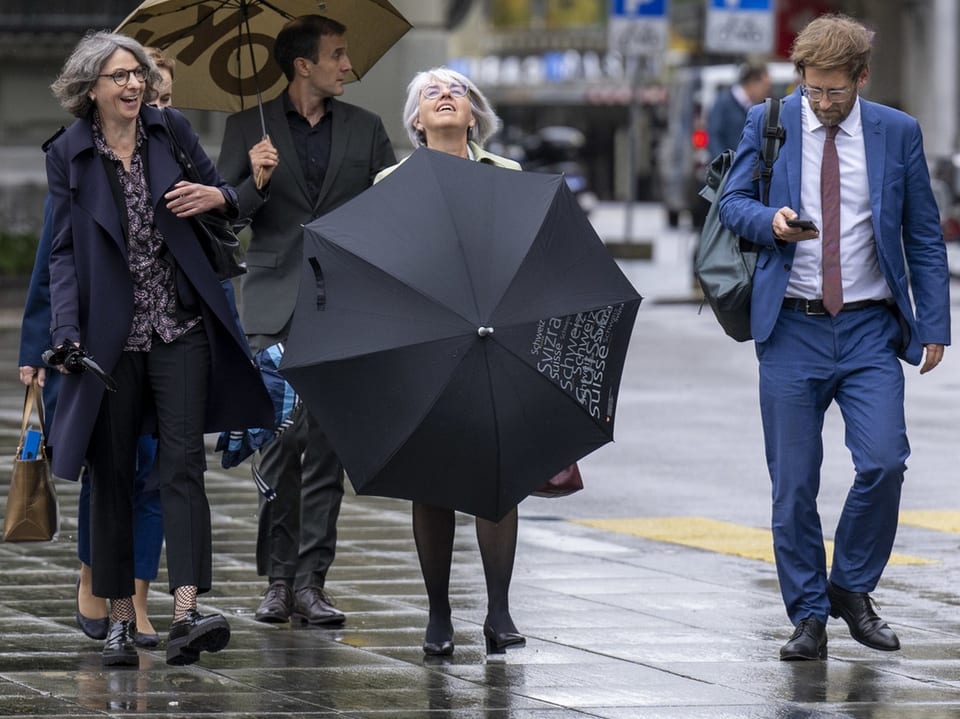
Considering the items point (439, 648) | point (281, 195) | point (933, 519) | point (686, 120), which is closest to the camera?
point (439, 648)

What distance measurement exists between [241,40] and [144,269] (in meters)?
1.36

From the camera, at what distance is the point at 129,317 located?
6.73 metres

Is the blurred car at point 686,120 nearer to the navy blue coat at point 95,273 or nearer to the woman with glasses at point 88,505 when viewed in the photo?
the woman with glasses at point 88,505

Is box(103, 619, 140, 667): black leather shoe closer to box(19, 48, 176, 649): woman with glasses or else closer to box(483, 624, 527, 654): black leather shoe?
box(19, 48, 176, 649): woman with glasses

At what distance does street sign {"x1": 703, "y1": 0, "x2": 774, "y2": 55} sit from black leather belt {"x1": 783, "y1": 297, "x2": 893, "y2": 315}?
1805 cm

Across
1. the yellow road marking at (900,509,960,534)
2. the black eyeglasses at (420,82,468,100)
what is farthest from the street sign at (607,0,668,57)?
the black eyeglasses at (420,82,468,100)

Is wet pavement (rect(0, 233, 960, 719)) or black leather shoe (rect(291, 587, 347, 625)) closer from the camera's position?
wet pavement (rect(0, 233, 960, 719))

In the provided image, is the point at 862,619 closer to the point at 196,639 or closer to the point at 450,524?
the point at 450,524

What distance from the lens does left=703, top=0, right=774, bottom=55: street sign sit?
2472cm

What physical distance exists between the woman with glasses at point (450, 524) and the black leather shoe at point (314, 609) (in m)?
0.52

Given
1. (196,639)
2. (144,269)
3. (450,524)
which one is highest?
(144,269)

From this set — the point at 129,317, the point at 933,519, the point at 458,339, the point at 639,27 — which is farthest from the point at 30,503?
the point at 639,27

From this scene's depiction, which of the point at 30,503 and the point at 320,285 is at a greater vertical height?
the point at 320,285

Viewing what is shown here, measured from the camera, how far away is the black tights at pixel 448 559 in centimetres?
686
